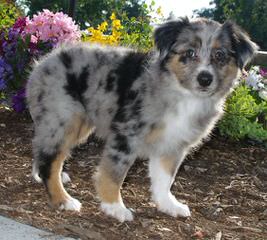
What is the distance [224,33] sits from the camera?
15.1ft

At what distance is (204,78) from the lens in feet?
14.3

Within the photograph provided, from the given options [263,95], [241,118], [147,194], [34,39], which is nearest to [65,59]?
[147,194]

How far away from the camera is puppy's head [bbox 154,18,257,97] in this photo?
443 centimetres

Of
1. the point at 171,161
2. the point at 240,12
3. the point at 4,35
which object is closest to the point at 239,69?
the point at 171,161

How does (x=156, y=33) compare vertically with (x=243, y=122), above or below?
above

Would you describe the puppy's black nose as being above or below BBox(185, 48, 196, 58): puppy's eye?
below

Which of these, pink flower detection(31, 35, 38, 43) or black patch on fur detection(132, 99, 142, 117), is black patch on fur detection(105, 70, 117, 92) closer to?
black patch on fur detection(132, 99, 142, 117)

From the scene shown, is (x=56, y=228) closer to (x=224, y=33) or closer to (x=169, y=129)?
(x=169, y=129)

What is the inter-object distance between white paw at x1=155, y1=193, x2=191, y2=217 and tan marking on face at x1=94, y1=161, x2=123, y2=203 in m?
0.52

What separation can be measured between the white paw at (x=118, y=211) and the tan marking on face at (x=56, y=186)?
0.40 metres

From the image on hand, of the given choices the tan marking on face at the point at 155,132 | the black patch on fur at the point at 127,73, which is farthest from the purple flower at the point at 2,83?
the tan marking on face at the point at 155,132

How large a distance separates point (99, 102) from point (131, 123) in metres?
0.50

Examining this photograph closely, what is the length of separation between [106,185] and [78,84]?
1.00m

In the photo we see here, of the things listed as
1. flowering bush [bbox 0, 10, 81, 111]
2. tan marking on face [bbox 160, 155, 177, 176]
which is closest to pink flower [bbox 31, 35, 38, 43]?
flowering bush [bbox 0, 10, 81, 111]
